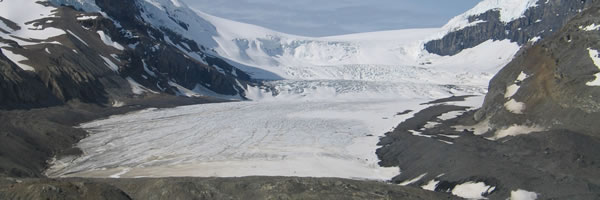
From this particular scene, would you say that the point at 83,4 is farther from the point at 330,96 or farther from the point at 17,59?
the point at 17,59

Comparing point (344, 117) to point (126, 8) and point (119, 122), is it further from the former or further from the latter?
point (126, 8)

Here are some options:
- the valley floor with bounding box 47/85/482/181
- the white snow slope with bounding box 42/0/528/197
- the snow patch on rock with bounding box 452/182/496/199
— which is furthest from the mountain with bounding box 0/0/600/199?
the white snow slope with bounding box 42/0/528/197

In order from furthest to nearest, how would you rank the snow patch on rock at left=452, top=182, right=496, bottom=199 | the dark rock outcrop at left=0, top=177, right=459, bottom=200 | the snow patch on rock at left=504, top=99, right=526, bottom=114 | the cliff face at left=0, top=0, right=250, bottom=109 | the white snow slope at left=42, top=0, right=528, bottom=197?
the cliff face at left=0, top=0, right=250, bottom=109 → the snow patch on rock at left=504, top=99, right=526, bottom=114 → the white snow slope at left=42, top=0, right=528, bottom=197 → the snow patch on rock at left=452, top=182, right=496, bottom=199 → the dark rock outcrop at left=0, top=177, right=459, bottom=200

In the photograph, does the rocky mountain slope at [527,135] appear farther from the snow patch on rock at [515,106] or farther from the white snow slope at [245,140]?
the white snow slope at [245,140]

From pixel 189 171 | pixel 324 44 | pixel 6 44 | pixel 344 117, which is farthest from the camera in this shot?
pixel 324 44

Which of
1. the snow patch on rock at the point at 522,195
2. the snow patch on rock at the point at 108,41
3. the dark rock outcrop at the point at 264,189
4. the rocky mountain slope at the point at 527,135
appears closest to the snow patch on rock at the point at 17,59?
the snow patch on rock at the point at 108,41

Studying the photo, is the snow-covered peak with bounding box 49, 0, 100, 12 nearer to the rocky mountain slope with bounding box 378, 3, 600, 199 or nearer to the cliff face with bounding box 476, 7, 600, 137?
the rocky mountain slope with bounding box 378, 3, 600, 199

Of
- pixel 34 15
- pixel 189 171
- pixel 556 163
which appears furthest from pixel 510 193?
pixel 34 15
